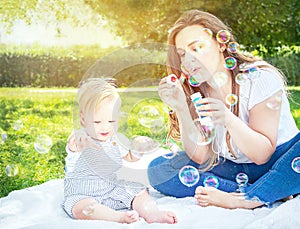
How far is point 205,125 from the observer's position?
1.94 m

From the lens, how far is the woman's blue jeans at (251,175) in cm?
185

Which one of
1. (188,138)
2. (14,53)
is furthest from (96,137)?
(14,53)

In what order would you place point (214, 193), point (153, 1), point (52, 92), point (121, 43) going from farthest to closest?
point (121, 43), point (153, 1), point (52, 92), point (214, 193)

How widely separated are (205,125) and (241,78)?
22 cm

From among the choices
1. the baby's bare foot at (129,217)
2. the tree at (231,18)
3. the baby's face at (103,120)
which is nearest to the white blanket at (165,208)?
the baby's bare foot at (129,217)

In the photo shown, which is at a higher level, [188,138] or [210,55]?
[210,55]

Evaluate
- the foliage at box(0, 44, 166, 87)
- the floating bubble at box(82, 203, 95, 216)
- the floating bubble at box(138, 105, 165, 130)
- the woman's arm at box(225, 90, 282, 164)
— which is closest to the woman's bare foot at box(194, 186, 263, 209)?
the woman's arm at box(225, 90, 282, 164)

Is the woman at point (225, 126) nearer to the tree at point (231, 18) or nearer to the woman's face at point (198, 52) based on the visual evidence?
the woman's face at point (198, 52)

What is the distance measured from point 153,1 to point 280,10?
160cm

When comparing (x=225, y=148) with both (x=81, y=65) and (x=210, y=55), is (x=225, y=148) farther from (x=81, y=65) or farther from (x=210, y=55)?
(x=81, y=65)

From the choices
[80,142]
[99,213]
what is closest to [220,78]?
[80,142]

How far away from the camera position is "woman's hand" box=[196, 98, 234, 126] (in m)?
1.76

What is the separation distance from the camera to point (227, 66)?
6.77 feet

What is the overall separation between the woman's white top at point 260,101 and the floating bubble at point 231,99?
0.02 meters
